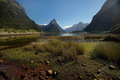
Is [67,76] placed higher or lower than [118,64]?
lower

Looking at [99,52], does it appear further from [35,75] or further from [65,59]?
[35,75]

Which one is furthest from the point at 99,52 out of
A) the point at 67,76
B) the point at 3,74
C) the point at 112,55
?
the point at 3,74

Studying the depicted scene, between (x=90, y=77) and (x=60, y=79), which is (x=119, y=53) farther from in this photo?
(x=60, y=79)

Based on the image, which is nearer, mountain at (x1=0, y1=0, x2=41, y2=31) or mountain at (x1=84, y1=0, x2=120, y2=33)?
mountain at (x1=84, y1=0, x2=120, y2=33)

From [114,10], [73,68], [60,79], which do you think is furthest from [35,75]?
[114,10]

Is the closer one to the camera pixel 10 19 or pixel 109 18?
pixel 109 18

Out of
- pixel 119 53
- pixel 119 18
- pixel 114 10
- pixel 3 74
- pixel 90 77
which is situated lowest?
pixel 3 74

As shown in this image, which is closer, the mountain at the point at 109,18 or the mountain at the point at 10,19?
the mountain at the point at 109,18

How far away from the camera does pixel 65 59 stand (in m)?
3.32

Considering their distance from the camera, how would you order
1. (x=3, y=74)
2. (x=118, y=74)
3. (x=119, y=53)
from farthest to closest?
(x=119, y=53)
(x=3, y=74)
(x=118, y=74)

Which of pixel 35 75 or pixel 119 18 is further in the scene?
Answer: pixel 119 18

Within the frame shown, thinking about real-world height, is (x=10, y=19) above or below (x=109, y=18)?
above

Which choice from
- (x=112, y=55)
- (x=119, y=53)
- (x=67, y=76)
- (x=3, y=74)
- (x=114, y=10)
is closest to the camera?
(x=67, y=76)

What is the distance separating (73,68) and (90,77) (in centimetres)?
73
